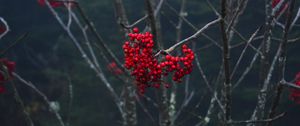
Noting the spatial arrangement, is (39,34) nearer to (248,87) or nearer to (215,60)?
(215,60)

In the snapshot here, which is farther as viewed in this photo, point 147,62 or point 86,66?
point 86,66

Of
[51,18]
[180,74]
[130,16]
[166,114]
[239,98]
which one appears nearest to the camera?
[180,74]

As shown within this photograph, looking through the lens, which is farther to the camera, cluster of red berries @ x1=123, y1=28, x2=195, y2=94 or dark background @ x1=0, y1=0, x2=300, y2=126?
dark background @ x1=0, y1=0, x2=300, y2=126

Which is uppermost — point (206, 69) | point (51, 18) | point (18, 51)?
point (51, 18)

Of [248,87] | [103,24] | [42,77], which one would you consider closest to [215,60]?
[248,87]

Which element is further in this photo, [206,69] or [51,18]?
[51,18]

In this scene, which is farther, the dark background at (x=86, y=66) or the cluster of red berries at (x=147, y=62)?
the dark background at (x=86, y=66)

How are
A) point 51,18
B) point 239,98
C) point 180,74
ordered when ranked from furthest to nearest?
point 51,18
point 239,98
point 180,74

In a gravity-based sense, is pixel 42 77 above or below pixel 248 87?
above

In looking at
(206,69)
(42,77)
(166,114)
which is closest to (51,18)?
(42,77)
